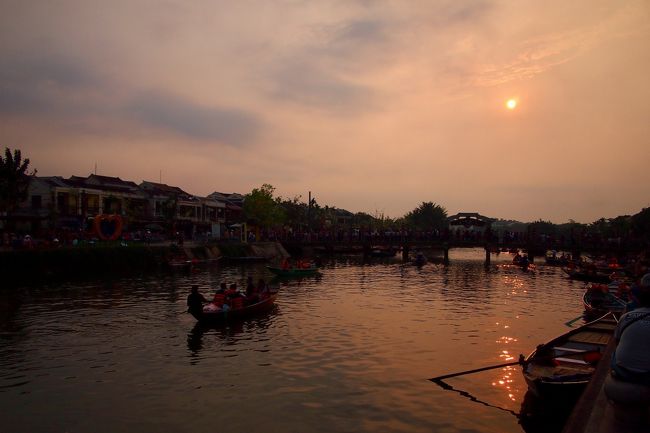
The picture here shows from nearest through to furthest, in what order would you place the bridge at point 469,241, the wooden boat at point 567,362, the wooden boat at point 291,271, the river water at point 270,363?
the wooden boat at point 567,362
the river water at point 270,363
the wooden boat at point 291,271
the bridge at point 469,241

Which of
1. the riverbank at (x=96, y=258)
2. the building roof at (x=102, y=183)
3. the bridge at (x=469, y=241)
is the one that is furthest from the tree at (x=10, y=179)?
the bridge at (x=469, y=241)

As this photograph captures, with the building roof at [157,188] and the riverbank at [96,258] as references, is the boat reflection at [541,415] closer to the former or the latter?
the riverbank at [96,258]

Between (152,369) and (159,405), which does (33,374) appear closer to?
(152,369)

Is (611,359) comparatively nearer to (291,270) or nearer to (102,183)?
(291,270)

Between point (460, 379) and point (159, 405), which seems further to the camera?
point (460, 379)

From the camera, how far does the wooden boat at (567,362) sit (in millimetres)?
11078

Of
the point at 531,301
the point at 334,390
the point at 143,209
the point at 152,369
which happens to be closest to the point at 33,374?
the point at 152,369

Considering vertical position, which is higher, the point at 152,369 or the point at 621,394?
the point at 621,394

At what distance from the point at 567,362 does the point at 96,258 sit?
1596 inches

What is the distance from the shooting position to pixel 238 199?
348 ft

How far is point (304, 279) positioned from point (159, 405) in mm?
30202

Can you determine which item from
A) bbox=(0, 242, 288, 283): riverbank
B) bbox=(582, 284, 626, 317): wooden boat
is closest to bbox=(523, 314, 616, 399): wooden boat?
bbox=(582, 284, 626, 317): wooden boat

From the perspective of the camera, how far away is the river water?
12.0 meters

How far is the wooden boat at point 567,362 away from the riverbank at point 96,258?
122ft
